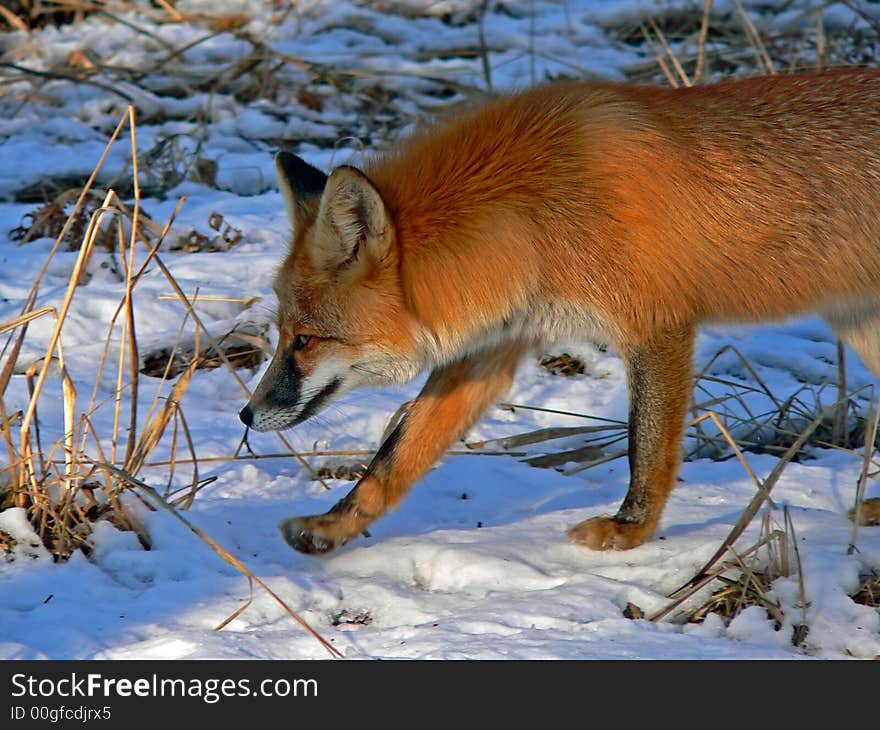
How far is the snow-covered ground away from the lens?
2664 millimetres

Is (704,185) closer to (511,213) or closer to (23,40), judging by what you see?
(511,213)

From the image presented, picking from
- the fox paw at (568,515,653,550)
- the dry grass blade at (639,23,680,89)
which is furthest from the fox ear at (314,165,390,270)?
the dry grass blade at (639,23,680,89)

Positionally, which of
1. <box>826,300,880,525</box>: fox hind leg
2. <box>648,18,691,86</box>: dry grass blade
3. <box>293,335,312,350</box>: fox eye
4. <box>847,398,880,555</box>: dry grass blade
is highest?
<box>648,18,691,86</box>: dry grass blade

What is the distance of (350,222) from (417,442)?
29.3 inches

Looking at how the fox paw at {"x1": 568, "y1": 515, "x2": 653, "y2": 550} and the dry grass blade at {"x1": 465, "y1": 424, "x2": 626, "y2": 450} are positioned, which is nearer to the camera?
the fox paw at {"x1": 568, "y1": 515, "x2": 653, "y2": 550}

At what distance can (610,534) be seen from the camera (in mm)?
3240

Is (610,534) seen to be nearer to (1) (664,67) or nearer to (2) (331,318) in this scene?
(2) (331,318)

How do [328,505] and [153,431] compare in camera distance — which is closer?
→ [153,431]

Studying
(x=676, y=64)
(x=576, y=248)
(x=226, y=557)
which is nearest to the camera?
(x=226, y=557)

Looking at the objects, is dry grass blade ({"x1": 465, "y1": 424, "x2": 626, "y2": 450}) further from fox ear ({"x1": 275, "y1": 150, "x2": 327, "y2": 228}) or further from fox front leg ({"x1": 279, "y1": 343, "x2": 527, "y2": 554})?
fox ear ({"x1": 275, "y1": 150, "x2": 327, "y2": 228})

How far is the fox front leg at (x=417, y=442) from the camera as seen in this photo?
127 inches

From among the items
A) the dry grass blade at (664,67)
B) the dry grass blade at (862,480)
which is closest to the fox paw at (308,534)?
the dry grass blade at (862,480)

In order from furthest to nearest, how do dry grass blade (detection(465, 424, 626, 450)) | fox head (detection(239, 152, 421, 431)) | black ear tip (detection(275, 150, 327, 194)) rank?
dry grass blade (detection(465, 424, 626, 450))
black ear tip (detection(275, 150, 327, 194))
fox head (detection(239, 152, 421, 431))

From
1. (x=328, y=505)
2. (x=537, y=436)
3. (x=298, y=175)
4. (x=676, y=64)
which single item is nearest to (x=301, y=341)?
(x=298, y=175)
